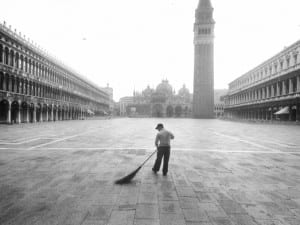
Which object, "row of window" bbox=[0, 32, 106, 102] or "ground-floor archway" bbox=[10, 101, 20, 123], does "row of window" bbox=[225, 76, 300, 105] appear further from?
"row of window" bbox=[0, 32, 106, 102]

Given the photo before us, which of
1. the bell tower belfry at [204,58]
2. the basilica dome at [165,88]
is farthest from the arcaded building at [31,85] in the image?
the basilica dome at [165,88]

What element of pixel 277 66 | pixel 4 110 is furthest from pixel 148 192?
pixel 277 66

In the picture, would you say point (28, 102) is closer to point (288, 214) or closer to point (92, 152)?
point (92, 152)

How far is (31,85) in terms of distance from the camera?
33375mm

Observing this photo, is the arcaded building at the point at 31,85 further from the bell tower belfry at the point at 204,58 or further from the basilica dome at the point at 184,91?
the basilica dome at the point at 184,91

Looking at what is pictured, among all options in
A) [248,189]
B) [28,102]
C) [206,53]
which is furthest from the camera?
[206,53]

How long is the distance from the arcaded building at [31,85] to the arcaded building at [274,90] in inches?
1681

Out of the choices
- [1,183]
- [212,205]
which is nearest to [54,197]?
[1,183]

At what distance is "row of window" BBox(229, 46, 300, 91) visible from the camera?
1292 inches

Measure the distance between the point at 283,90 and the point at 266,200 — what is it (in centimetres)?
3750

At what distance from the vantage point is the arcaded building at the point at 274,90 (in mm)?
31281

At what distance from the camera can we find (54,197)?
390 cm

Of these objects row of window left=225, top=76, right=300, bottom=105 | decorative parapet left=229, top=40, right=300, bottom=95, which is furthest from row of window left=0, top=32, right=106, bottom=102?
decorative parapet left=229, top=40, right=300, bottom=95

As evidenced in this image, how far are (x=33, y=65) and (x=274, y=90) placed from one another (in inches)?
1813
